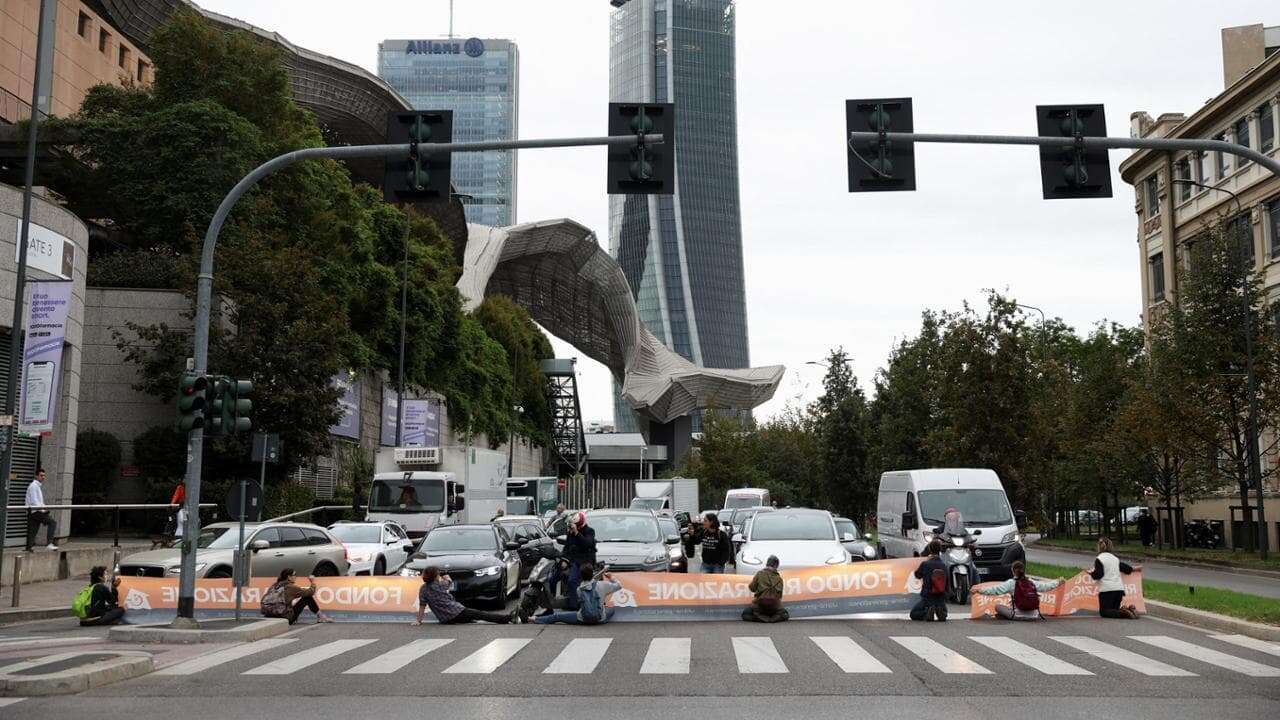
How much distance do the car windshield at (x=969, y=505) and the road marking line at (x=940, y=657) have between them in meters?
8.84

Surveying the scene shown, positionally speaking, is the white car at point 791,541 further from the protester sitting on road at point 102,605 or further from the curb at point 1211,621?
the protester sitting on road at point 102,605

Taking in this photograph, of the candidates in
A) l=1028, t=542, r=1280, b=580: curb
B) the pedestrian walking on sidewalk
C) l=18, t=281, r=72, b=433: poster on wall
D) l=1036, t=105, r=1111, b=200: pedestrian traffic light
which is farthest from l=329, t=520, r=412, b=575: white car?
l=1028, t=542, r=1280, b=580: curb

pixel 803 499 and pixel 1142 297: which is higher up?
pixel 1142 297

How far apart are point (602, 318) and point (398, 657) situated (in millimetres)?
98919

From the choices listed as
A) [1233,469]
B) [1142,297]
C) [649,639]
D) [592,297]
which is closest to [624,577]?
[649,639]

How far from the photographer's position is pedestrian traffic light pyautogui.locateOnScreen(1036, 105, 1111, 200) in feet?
47.9

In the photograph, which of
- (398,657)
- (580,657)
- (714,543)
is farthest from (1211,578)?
(398,657)

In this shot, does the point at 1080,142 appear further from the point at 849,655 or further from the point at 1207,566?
the point at 1207,566

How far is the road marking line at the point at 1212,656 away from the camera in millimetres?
11773

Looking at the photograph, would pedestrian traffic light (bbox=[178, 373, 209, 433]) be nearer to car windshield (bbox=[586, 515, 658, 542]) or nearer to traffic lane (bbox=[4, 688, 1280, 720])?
traffic lane (bbox=[4, 688, 1280, 720])

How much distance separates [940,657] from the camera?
508 inches

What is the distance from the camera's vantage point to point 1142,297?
5962cm

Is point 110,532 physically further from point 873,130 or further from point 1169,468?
point 1169,468

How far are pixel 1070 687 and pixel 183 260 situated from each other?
29849 mm
